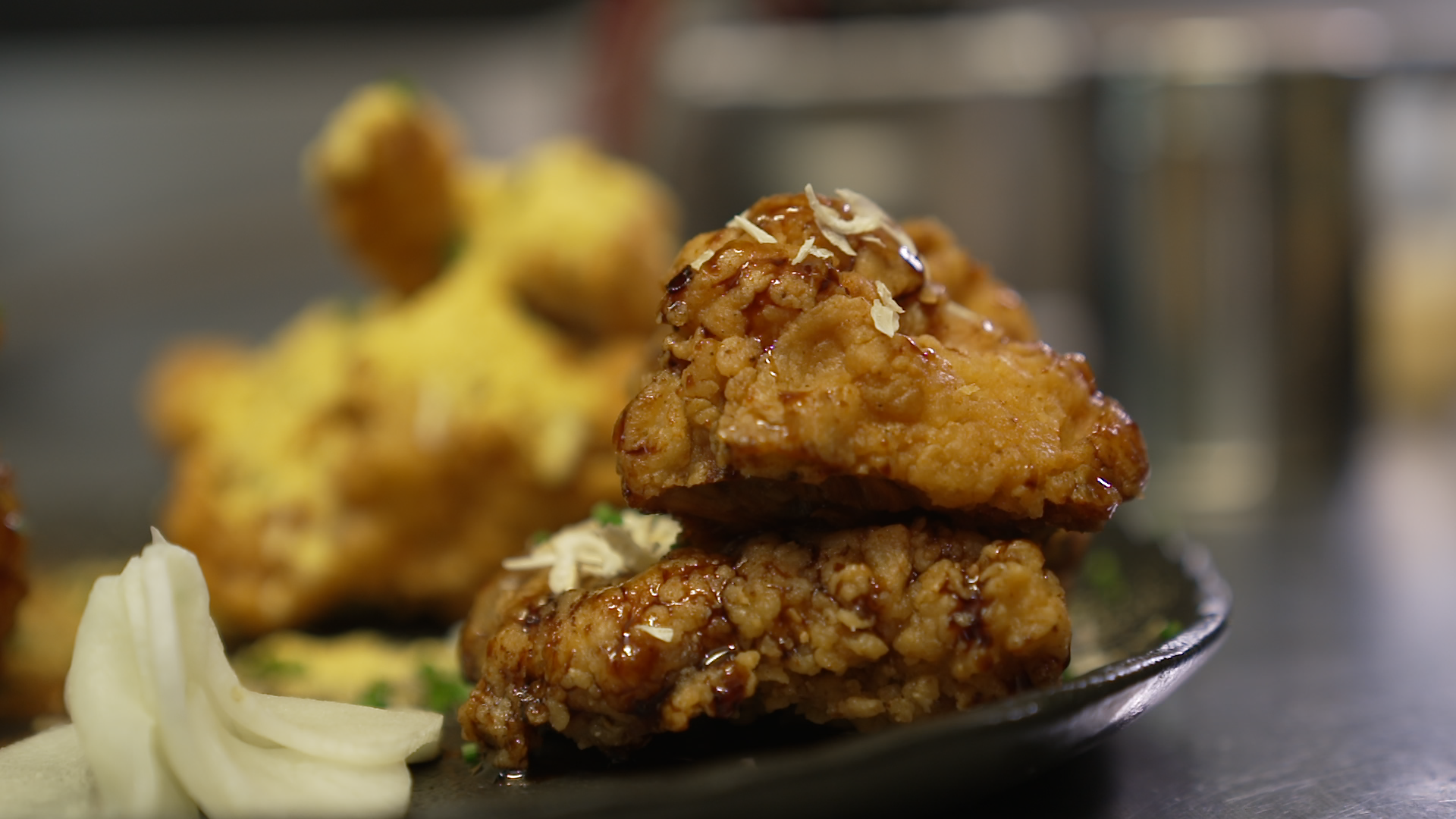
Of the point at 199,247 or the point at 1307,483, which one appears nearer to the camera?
the point at 1307,483

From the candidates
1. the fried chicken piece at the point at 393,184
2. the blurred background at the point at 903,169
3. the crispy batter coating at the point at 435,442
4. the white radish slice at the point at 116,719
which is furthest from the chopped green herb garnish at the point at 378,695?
the blurred background at the point at 903,169

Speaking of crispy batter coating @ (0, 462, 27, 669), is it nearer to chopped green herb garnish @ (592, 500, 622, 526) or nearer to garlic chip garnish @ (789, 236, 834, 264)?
chopped green herb garnish @ (592, 500, 622, 526)

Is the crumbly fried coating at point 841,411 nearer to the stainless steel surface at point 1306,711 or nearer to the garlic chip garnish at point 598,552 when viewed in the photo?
the garlic chip garnish at point 598,552

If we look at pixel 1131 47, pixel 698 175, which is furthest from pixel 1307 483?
pixel 698 175

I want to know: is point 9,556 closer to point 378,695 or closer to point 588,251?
point 378,695

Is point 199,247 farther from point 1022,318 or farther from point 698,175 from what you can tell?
point 1022,318

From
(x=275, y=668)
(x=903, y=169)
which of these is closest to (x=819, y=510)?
(x=275, y=668)
